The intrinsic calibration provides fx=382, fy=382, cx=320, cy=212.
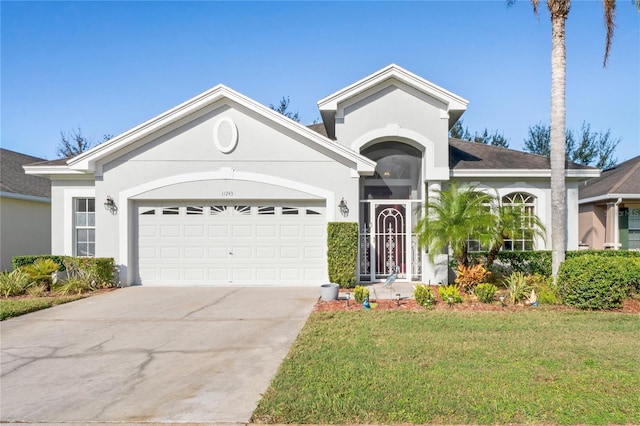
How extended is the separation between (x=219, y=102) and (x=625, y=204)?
15.1 m

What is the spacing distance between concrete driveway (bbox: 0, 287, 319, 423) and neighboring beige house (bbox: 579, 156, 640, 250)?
12.3 metres

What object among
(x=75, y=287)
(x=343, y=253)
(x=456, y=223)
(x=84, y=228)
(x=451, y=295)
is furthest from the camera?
(x=84, y=228)

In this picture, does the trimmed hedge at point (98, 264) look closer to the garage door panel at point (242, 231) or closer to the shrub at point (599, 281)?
the garage door panel at point (242, 231)

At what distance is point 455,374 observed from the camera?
192 inches

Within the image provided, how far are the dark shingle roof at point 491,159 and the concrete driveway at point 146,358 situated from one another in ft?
24.4

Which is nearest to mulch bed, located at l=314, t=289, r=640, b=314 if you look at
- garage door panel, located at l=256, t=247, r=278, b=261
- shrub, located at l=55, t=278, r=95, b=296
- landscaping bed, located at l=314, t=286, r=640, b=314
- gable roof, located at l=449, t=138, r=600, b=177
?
landscaping bed, located at l=314, t=286, r=640, b=314

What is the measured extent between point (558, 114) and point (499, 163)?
3.24 m

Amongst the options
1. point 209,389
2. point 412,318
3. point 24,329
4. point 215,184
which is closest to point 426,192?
point 412,318

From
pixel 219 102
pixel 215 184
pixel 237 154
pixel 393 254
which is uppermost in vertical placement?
pixel 219 102

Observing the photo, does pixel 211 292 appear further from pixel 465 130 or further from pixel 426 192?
pixel 465 130

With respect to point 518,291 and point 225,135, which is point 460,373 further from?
point 225,135

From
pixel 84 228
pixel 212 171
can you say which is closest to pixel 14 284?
pixel 84 228

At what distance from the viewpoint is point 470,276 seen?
10.3 metres

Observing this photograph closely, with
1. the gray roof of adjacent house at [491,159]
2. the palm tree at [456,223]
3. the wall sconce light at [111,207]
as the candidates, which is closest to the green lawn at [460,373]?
the palm tree at [456,223]
